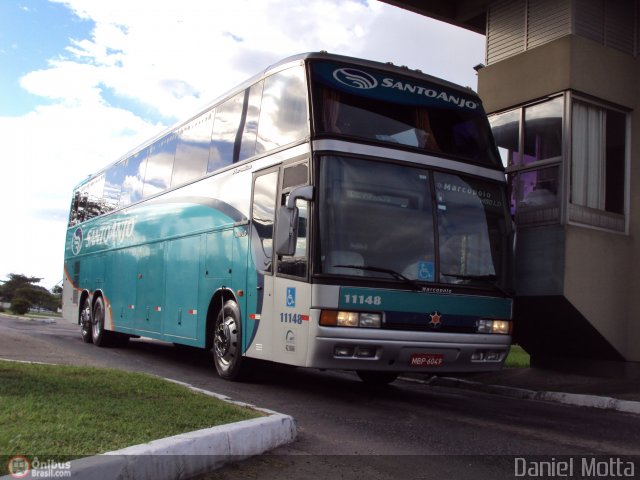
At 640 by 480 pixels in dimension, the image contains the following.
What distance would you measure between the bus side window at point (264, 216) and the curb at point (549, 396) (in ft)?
14.7

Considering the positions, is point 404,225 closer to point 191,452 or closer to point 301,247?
point 301,247

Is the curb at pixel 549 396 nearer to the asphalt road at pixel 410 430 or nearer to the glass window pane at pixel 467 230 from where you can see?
the asphalt road at pixel 410 430

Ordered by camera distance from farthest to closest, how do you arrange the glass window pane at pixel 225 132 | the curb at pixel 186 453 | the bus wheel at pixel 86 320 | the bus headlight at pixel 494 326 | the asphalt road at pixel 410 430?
the bus wheel at pixel 86 320 → the glass window pane at pixel 225 132 → the bus headlight at pixel 494 326 → the asphalt road at pixel 410 430 → the curb at pixel 186 453

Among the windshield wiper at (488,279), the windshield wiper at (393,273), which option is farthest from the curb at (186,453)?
the windshield wiper at (488,279)

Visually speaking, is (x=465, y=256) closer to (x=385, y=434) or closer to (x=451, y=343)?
(x=451, y=343)

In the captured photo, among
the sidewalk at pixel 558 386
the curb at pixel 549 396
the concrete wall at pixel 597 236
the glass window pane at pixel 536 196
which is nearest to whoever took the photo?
the curb at pixel 549 396

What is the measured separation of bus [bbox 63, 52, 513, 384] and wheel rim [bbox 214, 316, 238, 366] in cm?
3

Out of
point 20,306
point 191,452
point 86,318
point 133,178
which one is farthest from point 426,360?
point 20,306

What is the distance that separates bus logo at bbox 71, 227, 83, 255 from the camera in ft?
59.4

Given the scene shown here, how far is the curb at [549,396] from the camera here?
8.57 m

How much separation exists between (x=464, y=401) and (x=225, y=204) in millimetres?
4484

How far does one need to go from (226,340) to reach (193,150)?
381 cm

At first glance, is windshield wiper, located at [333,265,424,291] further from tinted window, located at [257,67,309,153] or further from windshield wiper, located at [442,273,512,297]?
tinted window, located at [257,67,309,153]

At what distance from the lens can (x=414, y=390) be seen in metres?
10.4
